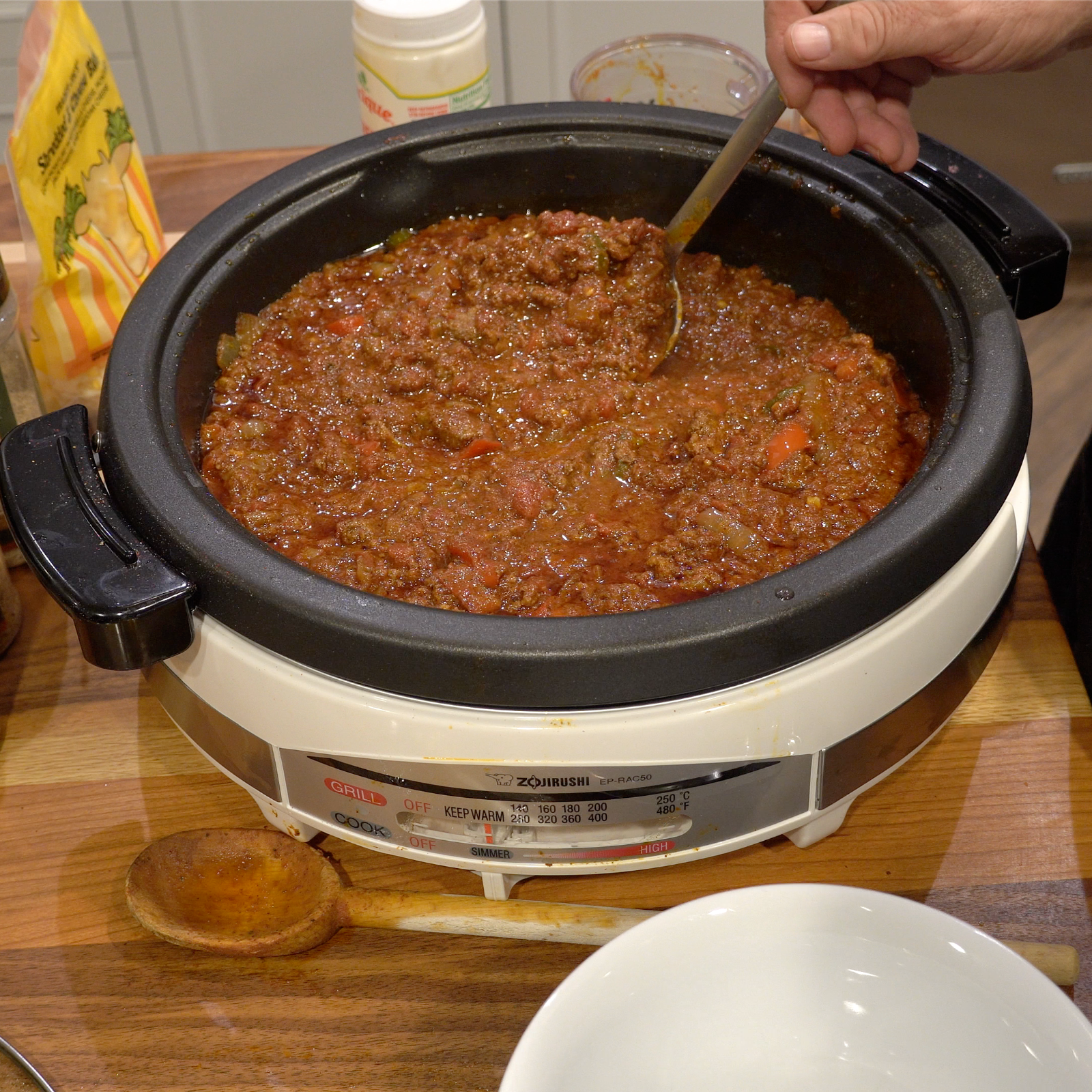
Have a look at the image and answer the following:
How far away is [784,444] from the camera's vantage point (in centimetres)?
129

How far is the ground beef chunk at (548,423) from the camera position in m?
1.18

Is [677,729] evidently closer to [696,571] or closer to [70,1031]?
[696,571]

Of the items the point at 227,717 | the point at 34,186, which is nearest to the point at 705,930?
the point at 227,717

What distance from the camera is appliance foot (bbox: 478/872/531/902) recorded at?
112cm

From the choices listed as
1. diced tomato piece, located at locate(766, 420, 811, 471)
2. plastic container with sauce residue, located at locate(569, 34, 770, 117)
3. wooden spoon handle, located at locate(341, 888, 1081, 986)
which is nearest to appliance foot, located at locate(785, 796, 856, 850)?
wooden spoon handle, located at locate(341, 888, 1081, 986)

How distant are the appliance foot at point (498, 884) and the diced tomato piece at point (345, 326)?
0.70 m

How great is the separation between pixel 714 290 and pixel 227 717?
2.84 feet

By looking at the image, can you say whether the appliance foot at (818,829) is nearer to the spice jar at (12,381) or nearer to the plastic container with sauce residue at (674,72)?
the spice jar at (12,381)

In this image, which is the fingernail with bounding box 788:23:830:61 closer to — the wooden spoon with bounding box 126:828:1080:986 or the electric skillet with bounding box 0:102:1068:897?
the electric skillet with bounding box 0:102:1068:897

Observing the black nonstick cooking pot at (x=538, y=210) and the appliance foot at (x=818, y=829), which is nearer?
the black nonstick cooking pot at (x=538, y=210)

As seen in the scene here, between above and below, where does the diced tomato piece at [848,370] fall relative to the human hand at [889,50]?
below

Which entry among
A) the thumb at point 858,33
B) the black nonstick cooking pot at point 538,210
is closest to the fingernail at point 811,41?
the thumb at point 858,33

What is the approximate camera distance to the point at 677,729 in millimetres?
971

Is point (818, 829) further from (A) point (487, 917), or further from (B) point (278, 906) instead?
(B) point (278, 906)
